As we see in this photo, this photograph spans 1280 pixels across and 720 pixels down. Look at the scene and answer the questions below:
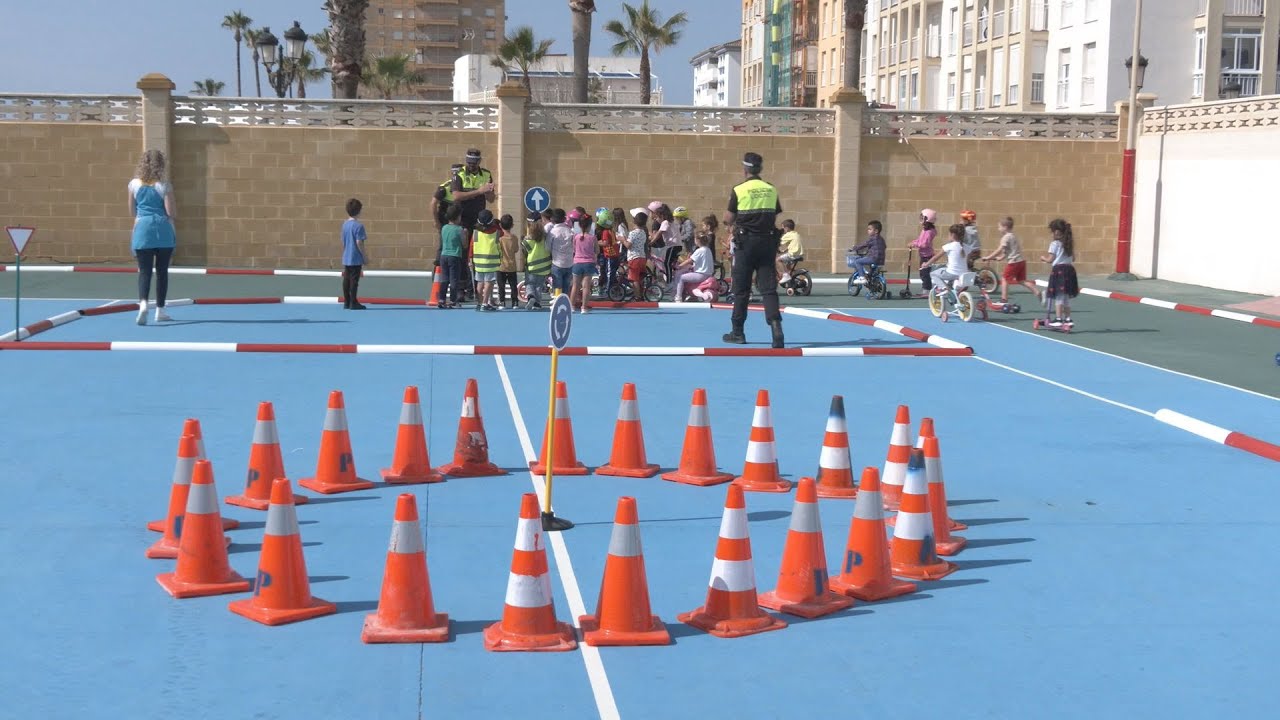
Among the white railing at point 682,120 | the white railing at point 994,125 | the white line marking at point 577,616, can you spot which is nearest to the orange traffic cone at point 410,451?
the white line marking at point 577,616

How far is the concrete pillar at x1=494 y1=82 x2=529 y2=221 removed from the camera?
28.8 m

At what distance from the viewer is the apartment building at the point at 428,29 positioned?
131 m

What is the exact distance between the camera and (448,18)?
5187 inches

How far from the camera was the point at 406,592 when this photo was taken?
571 cm

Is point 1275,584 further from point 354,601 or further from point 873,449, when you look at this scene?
point 354,601

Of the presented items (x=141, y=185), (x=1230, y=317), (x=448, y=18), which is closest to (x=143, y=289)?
(x=141, y=185)

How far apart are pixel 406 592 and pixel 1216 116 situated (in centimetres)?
2469

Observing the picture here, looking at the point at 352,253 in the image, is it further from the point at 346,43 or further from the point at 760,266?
the point at 346,43

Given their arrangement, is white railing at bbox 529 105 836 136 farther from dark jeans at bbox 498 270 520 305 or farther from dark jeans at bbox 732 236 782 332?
dark jeans at bbox 732 236 782 332

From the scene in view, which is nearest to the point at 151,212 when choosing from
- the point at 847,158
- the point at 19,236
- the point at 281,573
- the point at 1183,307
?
the point at 19,236

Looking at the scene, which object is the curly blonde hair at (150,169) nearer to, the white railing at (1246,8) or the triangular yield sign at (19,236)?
the triangular yield sign at (19,236)

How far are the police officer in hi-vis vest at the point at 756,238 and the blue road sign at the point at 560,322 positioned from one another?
7.88 meters

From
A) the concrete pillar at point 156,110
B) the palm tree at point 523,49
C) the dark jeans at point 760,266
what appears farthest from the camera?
the palm tree at point 523,49

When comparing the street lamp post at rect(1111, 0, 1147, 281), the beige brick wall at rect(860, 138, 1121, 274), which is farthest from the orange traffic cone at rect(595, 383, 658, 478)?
the street lamp post at rect(1111, 0, 1147, 281)
